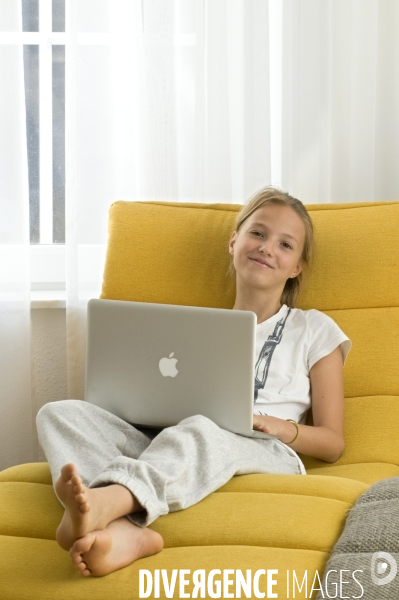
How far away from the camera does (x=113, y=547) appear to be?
3.68 feet

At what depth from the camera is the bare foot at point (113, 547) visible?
1.09 meters

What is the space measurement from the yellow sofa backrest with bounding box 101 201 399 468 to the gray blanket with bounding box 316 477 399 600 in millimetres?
511

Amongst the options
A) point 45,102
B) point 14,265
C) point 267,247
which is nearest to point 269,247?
point 267,247

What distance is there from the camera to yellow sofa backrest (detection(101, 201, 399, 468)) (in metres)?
1.86

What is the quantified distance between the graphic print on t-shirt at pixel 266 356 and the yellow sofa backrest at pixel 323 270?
119 mm

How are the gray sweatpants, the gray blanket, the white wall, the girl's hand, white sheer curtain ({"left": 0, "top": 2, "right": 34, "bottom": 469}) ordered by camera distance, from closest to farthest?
the gray blanket, the gray sweatpants, the girl's hand, white sheer curtain ({"left": 0, "top": 2, "right": 34, "bottom": 469}), the white wall

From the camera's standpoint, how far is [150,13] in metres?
2.25

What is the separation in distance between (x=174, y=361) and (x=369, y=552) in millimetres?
511

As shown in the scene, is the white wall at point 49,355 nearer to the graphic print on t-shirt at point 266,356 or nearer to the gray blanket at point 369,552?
the graphic print on t-shirt at point 266,356

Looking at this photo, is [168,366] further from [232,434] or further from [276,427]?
[276,427]

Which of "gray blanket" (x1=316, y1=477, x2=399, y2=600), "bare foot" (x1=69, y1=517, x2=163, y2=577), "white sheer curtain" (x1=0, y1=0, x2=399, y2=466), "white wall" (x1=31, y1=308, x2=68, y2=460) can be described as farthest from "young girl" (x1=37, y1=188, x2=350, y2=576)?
"white wall" (x1=31, y1=308, x2=68, y2=460)

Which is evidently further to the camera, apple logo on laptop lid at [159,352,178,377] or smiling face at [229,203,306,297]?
smiling face at [229,203,306,297]

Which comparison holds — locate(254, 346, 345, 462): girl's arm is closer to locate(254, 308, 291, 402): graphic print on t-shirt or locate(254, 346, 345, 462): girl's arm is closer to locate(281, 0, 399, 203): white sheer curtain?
locate(254, 308, 291, 402): graphic print on t-shirt

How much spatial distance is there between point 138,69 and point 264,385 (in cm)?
109
